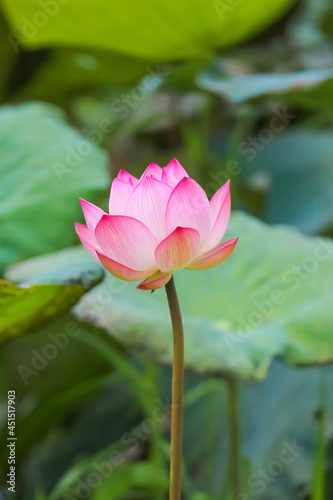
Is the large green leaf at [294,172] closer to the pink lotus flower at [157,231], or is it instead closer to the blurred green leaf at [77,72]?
the blurred green leaf at [77,72]

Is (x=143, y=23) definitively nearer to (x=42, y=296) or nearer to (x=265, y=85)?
(x=265, y=85)

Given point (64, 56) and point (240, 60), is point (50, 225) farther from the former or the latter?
point (240, 60)

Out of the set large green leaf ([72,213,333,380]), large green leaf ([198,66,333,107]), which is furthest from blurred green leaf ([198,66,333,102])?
large green leaf ([72,213,333,380])

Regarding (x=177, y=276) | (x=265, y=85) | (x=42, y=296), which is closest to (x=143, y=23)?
(x=265, y=85)

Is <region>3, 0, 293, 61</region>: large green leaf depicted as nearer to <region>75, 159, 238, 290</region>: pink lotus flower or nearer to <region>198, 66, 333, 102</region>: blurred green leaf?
<region>198, 66, 333, 102</region>: blurred green leaf

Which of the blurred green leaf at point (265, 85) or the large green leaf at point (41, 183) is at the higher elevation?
the large green leaf at point (41, 183)

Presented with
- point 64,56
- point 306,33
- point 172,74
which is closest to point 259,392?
point 172,74

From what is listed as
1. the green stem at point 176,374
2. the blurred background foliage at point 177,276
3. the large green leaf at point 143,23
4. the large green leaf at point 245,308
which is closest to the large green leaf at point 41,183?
the blurred background foliage at point 177,276
